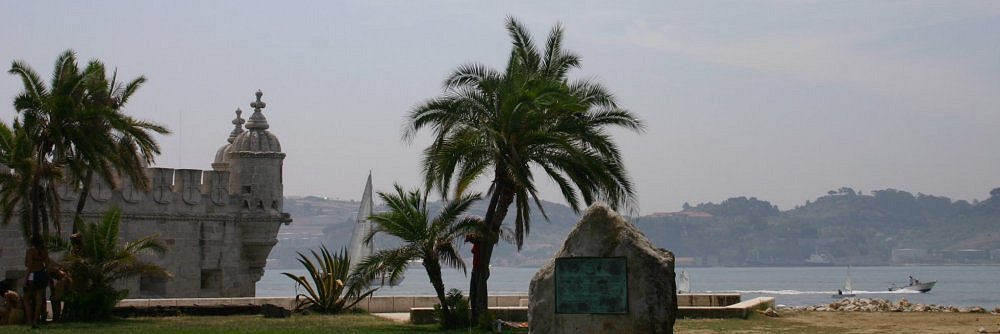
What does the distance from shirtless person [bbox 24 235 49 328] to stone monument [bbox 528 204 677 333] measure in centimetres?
771

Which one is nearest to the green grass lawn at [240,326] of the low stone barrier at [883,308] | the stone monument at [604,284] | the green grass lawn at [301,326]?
the green grass lawn at [301,326]

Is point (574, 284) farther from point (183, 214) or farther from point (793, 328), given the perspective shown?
point (183, 214)

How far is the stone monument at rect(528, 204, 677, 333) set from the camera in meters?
16.1

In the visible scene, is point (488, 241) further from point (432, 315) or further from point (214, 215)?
point (214, 215)

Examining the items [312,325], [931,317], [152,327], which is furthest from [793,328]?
[152,327]

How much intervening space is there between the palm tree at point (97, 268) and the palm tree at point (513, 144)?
4.80 m

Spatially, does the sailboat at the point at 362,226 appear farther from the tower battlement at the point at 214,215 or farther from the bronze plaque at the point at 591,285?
the bronze plaque at the point at 591,285

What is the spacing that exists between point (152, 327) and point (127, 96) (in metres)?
5.60

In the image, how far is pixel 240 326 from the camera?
20703 millimetres

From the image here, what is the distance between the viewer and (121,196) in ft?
96.2

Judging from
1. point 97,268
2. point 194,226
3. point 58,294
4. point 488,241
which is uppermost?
point 194,226

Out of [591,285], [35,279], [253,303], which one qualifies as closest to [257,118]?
[253,303]

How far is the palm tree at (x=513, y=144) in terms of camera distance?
21047 mm

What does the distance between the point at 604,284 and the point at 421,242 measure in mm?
5640
